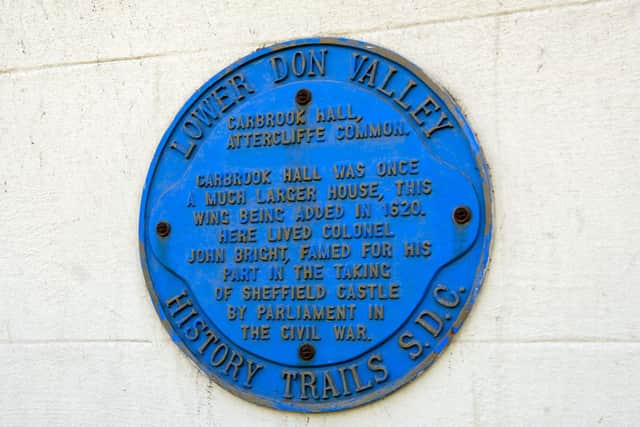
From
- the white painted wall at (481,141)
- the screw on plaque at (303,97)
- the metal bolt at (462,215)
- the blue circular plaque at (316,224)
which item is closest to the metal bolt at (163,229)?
the blue circular plaque at (316,224)

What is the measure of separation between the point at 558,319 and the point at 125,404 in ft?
5.56

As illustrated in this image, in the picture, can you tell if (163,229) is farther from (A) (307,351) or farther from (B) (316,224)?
(A) (307,351)

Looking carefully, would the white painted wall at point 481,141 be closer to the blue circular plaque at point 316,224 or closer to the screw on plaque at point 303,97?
the blue circular plaque at point 316,224

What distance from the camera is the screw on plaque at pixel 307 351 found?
3109 millimetres

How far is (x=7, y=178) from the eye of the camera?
12.0 feet

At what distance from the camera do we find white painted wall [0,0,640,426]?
9.31 feet

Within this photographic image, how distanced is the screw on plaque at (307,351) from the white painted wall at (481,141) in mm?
243

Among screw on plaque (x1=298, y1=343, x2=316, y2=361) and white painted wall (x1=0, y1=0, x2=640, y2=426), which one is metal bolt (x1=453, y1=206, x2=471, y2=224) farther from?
screw on plaque (x1=298, y1=343, x2=316, y2=361)

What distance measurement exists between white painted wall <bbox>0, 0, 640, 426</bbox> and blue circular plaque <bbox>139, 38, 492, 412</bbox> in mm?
76

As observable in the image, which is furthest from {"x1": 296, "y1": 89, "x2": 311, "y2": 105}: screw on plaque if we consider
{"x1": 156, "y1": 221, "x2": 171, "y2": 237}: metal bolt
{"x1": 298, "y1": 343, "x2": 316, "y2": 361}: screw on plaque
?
{"x1": 298, "y1": 343, "x2": 316, "y2": 361}: screw on plaque

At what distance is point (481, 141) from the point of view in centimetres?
301

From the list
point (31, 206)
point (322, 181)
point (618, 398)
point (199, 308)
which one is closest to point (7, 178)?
point (31, 206)

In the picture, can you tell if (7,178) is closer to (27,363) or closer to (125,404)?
(27,363)

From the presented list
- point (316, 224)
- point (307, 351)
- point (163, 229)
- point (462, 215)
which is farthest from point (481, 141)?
point (163, 229)
